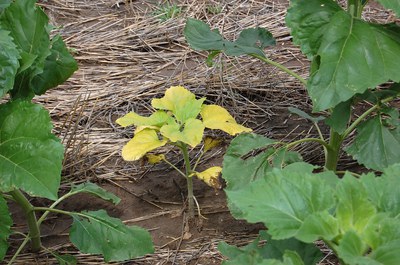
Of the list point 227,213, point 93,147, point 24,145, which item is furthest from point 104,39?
point 24,145

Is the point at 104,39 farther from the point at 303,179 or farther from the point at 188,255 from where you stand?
the point at 303,179

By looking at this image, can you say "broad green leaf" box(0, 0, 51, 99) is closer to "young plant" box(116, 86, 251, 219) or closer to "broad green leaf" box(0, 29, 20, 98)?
"broad green leaf" box(0, 29, 20, 98)

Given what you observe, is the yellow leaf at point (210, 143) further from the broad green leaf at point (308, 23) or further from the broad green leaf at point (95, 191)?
the broad green leaf at point (308, 23)

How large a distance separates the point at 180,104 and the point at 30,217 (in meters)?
0.77

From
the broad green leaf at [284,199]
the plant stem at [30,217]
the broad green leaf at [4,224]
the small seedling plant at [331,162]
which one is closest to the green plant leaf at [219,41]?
the small seedling plant at [331,162]

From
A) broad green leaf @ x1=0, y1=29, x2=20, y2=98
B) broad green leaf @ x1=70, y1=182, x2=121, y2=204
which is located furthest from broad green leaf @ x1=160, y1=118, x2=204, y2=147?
broad green leaf @ x1=0, y1=29, x2=20, y2=98

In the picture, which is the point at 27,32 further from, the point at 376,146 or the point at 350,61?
the point at 376,146

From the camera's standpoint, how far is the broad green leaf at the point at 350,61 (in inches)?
93.7

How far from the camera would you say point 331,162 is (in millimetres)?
2865

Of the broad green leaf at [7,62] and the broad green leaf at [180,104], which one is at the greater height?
the broad green leaf at [7,62]

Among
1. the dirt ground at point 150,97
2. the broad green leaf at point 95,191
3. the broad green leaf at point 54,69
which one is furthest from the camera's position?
the dirt ground at point 150,97

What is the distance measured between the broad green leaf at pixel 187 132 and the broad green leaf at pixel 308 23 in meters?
0.52

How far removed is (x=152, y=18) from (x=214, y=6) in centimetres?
42

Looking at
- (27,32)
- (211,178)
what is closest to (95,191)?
(211,178)
